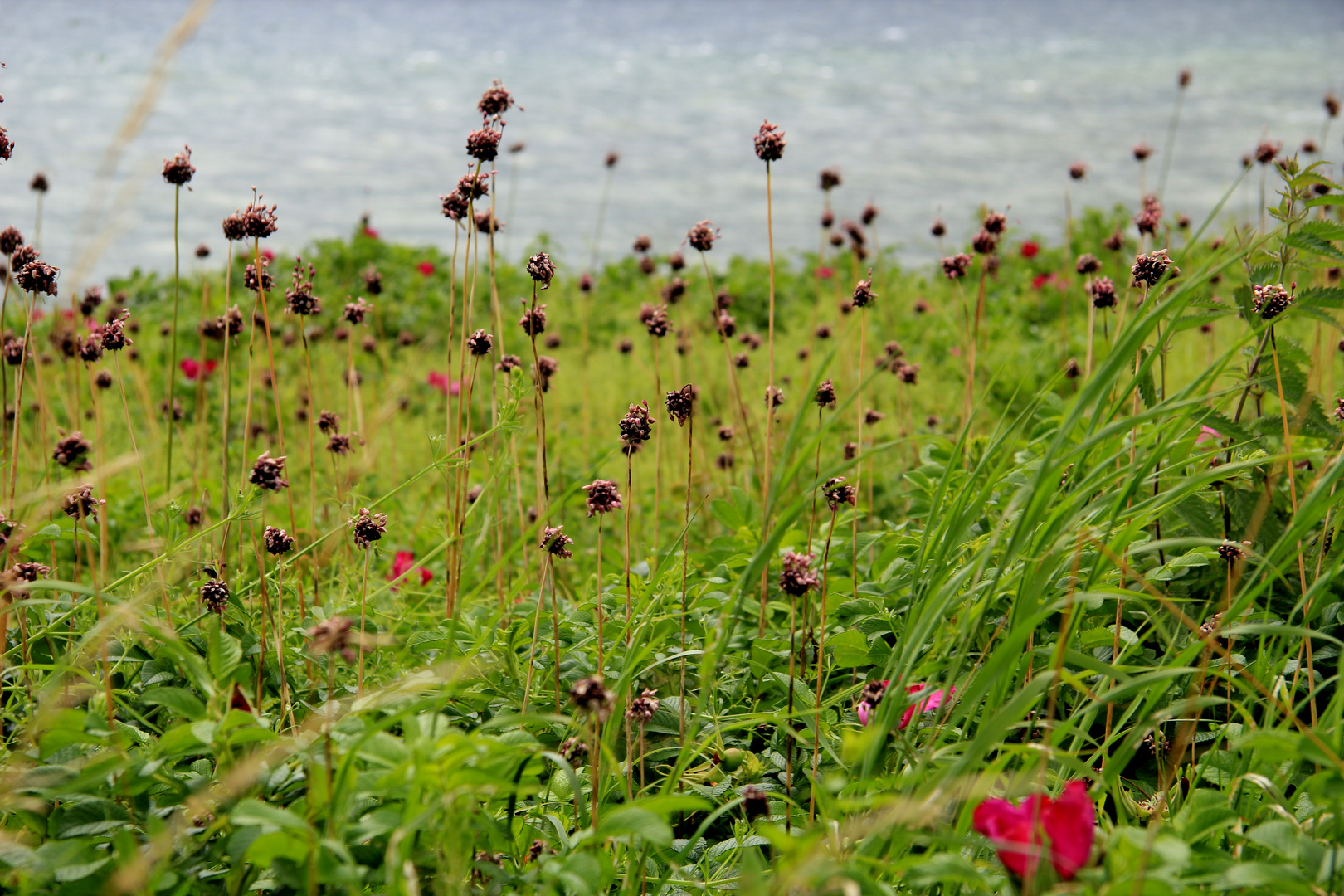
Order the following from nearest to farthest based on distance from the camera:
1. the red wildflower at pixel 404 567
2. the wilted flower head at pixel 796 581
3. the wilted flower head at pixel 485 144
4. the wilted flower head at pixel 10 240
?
the wilted flower head at pixel 796 581, the wilted flower head at pixel 485 144, the wilted flower head at pixel 10 240, the red wildflower at pixel 404 567

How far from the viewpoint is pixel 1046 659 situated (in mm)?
1264

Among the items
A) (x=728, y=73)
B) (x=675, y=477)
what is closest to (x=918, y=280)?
(x=675, y=477)

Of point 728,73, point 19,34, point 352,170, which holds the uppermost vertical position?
point 19,34

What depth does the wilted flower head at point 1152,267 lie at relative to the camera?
134cm

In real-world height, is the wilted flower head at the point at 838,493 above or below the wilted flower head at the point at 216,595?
above

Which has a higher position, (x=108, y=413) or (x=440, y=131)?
(x=440, y=131)

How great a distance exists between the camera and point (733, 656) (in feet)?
4.44

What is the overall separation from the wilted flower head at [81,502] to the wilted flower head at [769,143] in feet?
3.04

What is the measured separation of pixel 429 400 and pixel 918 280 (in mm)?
2137

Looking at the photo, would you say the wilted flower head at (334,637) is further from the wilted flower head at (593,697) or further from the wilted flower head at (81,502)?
the wilted flower head at (81,502)

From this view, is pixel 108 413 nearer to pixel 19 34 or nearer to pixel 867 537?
pixel 867 537

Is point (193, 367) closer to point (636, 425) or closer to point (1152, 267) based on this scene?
point (636, 425)

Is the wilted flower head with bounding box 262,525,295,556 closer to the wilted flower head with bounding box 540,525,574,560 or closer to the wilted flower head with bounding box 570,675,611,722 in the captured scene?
the wilted flower head with bounding box 540,525,574,560

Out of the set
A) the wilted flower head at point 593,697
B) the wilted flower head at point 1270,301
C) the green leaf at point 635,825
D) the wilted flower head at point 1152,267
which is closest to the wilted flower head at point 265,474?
the wilted flower head at point 593,697
